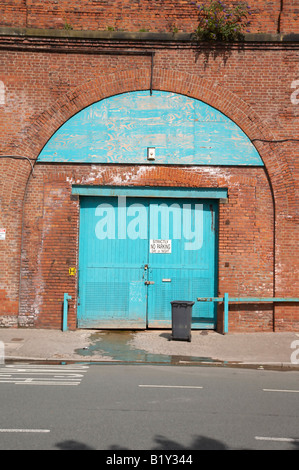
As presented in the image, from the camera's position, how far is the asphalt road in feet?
18.7

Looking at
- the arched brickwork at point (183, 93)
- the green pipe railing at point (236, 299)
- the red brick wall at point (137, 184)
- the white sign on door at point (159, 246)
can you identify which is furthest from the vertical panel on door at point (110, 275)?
the arched brickwork at point (183, 93)

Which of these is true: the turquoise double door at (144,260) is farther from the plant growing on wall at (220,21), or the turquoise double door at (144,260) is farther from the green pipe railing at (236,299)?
the plant growing on wall at (220,21)

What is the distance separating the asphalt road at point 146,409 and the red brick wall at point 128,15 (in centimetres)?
910

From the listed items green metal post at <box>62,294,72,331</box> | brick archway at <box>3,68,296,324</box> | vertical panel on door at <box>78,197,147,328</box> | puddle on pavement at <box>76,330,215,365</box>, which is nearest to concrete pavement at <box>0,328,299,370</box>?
puddle on pavement at <box>76,330,215,365</box>

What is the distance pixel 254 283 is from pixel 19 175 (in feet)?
22.4

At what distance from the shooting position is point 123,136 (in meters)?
14.1

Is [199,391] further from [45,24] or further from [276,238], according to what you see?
[45,24]

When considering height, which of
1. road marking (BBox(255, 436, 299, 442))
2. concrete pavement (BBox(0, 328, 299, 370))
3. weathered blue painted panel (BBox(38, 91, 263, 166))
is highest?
weathered blue painted panel (BBox(38, 91, 263, 166))

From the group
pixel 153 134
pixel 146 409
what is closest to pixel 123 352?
pixel 146 409

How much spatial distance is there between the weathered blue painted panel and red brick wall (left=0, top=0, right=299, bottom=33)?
6.35 feet

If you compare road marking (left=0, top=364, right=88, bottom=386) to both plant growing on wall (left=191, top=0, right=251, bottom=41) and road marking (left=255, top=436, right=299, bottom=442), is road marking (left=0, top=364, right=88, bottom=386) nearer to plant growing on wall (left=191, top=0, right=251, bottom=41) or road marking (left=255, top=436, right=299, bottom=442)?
road marking (left=255, top=436, right=299, bottom=442)

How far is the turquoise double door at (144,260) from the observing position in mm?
14117
